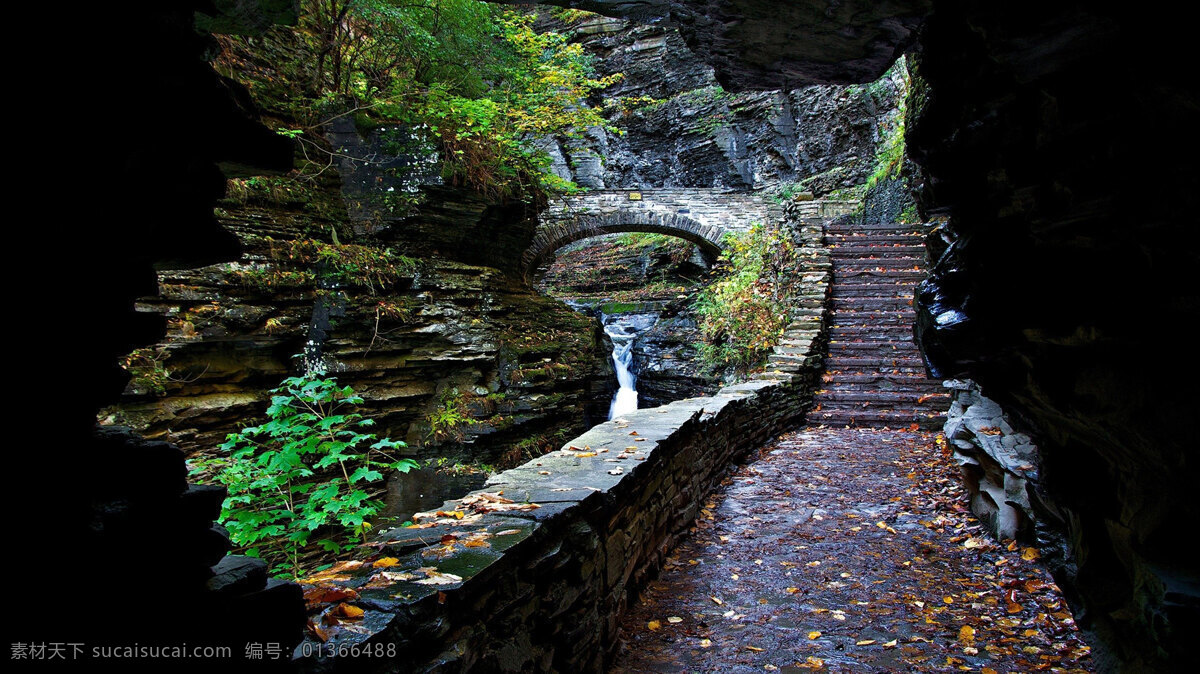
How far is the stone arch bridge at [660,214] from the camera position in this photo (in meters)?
16.0

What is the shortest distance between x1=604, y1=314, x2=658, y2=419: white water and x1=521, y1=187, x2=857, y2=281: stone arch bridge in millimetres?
2700

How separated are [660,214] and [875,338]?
8606 millimetres

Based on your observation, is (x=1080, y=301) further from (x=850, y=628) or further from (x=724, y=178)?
(x=724, y=178)

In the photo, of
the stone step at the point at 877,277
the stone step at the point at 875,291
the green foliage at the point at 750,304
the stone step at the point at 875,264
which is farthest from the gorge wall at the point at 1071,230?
the stone step at the point at 875,264

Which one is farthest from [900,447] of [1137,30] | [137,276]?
[137,276]

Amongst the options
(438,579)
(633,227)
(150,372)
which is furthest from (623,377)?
(438,579)

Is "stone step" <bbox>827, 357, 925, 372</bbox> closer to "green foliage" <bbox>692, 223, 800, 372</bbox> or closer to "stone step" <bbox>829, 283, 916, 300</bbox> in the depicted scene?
"green foliage" <bbox>692, 223, 800, 372</bbox>

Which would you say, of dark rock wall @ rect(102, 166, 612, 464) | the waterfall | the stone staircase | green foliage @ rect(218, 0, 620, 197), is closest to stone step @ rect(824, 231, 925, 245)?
the stone staircase

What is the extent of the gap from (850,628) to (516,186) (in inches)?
330

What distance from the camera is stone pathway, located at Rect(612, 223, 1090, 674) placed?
8.75 ft

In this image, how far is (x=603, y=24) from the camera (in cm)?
2288

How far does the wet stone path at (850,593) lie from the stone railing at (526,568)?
0.92 feet

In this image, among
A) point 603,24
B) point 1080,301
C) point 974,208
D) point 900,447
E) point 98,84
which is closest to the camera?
point 98,84

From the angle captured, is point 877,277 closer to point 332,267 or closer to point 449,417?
point 449,417
